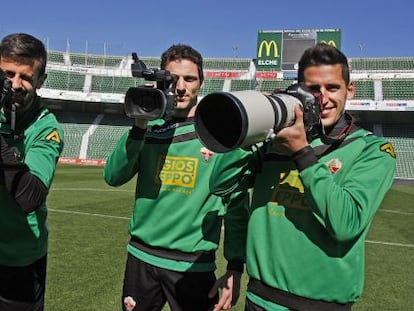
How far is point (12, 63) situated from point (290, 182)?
4.31 feet

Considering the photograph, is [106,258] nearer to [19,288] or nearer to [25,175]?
[19,288]

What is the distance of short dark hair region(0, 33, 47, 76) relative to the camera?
2.06 meters

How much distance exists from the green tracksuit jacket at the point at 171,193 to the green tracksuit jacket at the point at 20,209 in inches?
16.0

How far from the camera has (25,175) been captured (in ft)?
6.09

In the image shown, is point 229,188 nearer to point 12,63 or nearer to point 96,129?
point 12,63

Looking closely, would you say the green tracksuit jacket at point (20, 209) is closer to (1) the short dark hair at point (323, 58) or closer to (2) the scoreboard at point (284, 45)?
(1) the short dark hair at point (323, 58)

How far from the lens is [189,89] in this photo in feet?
8.49

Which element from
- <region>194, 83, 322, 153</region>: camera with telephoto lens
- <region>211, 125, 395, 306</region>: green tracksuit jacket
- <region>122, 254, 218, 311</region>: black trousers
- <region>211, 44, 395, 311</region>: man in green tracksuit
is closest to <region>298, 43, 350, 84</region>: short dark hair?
<region>211, 44, 395, 311</region>: man in green tracksuit

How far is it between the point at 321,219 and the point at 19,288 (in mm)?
1540

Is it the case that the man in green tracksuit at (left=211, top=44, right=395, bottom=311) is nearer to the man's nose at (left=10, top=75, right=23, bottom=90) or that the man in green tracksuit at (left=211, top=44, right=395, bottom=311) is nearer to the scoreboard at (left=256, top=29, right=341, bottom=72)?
the man's nose at (left=10, top=75, right=23, bottom=90)

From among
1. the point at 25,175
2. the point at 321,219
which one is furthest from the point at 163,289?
the point at 321,219

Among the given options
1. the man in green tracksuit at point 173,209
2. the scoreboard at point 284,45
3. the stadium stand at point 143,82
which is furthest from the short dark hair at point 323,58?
the stadium stand at point 143,82

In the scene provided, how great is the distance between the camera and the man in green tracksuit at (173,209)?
248 centimetres

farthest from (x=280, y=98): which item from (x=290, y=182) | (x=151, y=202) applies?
(x=151, y=202)
